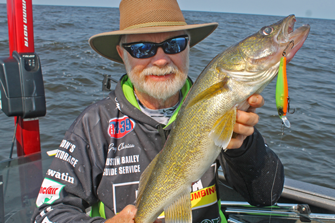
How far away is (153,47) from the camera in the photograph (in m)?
2.34

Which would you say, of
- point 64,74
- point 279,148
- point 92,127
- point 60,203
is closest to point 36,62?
point 92,127

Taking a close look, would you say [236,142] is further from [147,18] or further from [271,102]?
[271,102]

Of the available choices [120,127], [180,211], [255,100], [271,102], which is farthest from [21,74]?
[271,102]

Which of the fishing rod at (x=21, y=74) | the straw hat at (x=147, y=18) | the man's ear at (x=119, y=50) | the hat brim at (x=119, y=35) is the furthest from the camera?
the fishing rod at (x=21, y=74)

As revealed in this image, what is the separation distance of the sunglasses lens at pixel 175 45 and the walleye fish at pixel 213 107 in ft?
2.47

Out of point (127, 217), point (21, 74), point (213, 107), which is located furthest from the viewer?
point (21, 74)

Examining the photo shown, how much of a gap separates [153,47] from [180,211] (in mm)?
1316

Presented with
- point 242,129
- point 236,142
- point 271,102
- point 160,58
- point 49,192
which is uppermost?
point 160,58

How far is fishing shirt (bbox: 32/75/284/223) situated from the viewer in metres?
2.04

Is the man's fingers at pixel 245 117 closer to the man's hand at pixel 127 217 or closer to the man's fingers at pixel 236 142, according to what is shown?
the man's fingers at pixel 236 142

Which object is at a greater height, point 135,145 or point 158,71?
point 158,71

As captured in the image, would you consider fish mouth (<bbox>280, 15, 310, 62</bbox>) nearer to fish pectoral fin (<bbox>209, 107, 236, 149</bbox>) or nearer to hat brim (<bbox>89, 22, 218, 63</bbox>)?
fish pectoral fin (<bbox>209, 107, 236, 149</bbox>)

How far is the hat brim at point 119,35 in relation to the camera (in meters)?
2.27

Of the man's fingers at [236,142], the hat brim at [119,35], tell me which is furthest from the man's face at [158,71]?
the man's fingers at [236,142]
